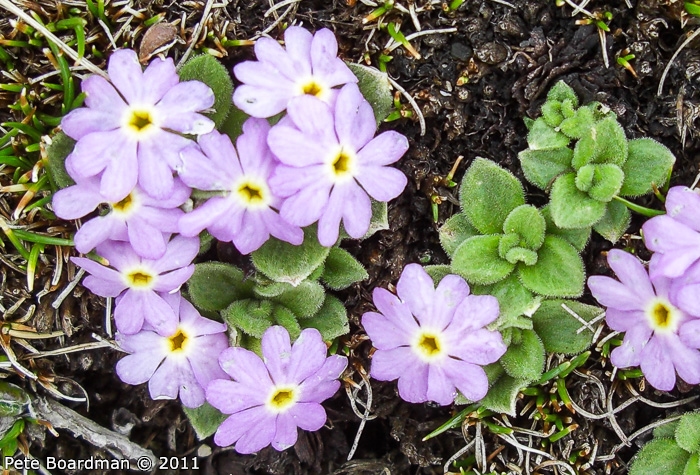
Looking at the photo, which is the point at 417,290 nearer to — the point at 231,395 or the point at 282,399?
the point at 282,399

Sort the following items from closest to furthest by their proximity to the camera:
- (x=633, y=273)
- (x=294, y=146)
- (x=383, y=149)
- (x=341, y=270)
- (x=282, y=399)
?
1. (x=294, y=146)
2. (x=383, y=149)
3. (x=633, y=273)
4. (x=282, y=399)
5. (x=341, y=270)

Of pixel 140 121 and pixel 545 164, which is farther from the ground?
pixel 140 121

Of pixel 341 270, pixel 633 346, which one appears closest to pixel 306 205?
pixel 341 270

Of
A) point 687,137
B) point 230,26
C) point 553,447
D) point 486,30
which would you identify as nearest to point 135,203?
point 230,26

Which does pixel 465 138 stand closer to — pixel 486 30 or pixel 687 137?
pixel 486 30

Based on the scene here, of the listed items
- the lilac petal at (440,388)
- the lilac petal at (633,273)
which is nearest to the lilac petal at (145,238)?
the lilac petal at (440,388)

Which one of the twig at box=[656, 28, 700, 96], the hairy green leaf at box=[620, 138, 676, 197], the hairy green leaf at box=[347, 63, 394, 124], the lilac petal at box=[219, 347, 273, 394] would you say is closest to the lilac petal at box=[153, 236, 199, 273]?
the lilac petal at box=[219, 347, 273, 394]

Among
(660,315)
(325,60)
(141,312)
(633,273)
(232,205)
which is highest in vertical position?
(325,60)
